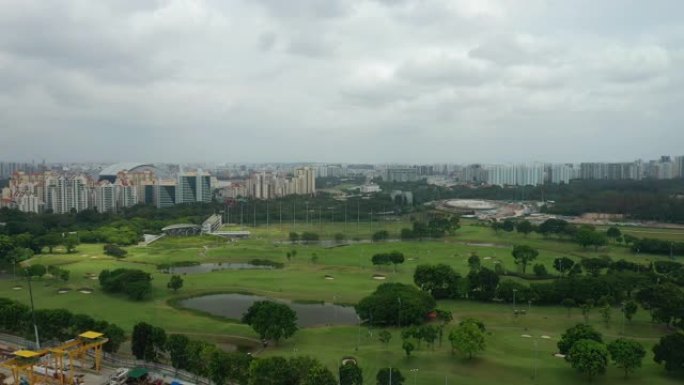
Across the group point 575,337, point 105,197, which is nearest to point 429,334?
point 575,337

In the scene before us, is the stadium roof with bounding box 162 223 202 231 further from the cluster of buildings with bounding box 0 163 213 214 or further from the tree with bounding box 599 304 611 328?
the tree with bounding box 599 304 611 328

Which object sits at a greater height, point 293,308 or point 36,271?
point 36,271

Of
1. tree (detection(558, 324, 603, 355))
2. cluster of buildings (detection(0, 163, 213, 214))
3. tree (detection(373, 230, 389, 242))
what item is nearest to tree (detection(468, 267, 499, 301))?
tree (detection(558, 324, 603, 355))

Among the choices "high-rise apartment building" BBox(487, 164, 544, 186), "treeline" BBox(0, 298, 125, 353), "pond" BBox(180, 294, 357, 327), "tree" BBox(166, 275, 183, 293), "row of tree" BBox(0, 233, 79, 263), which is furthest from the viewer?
"high-rise apartment building" BBox(487, 164, 544, 186)

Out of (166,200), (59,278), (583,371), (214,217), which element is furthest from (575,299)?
(166,200)

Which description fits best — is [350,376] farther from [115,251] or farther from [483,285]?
[115,251]

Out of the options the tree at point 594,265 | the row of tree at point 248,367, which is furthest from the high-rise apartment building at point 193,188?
the row of tree at point 248,367

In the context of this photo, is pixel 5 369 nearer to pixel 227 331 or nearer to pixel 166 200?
pixel 227 331
